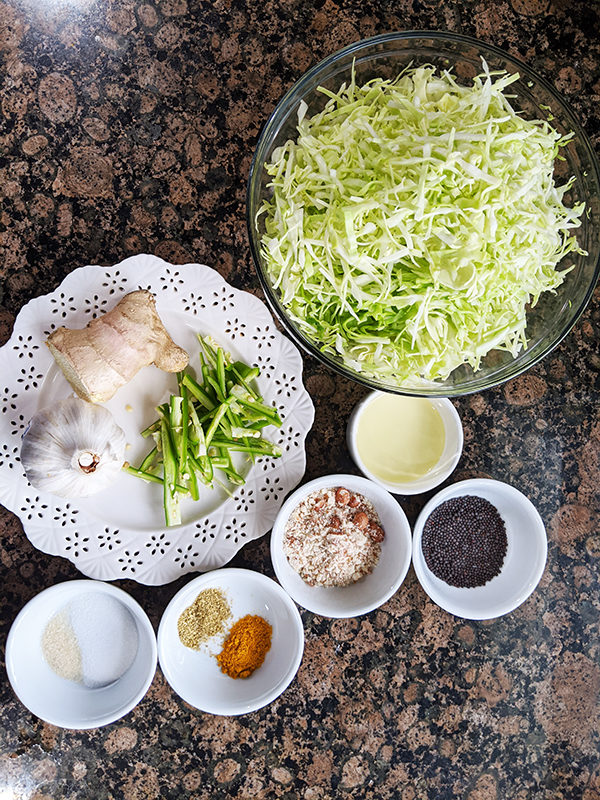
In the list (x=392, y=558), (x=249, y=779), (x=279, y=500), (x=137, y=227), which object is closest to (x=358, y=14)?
(x=137, y=227)

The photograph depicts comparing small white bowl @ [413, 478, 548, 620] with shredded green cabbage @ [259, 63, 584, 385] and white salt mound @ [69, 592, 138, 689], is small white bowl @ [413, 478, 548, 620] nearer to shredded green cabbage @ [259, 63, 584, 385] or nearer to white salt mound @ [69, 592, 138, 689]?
shredded green cabbage @ [259, 63, 584, 385]

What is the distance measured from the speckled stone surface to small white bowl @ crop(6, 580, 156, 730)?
0.09 m

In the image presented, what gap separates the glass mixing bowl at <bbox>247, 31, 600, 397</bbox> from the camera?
4.21 feet

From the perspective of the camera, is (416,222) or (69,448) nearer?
(416,222)

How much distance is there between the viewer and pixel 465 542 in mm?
1713

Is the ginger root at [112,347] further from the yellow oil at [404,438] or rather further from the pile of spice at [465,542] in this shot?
the pile of spice at [465,542]

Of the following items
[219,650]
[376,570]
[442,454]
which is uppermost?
[442,454]

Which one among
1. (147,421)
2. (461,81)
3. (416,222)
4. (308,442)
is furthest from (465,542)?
(461,81)

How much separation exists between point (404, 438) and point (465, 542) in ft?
0.98

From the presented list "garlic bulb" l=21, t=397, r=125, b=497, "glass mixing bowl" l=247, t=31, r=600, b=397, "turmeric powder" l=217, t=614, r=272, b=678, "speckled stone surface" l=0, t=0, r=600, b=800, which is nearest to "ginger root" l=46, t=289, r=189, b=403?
"garlic bulb" l=21, t=397, r=125, b=497

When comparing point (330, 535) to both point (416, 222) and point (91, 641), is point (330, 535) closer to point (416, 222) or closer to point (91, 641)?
point (91, 641)

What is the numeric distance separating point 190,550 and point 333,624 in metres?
0.40

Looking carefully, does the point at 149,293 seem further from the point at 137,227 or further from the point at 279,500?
the point at 279,500

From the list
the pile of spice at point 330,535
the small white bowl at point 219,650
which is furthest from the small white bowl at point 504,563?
the small white bowl at point 219,650
